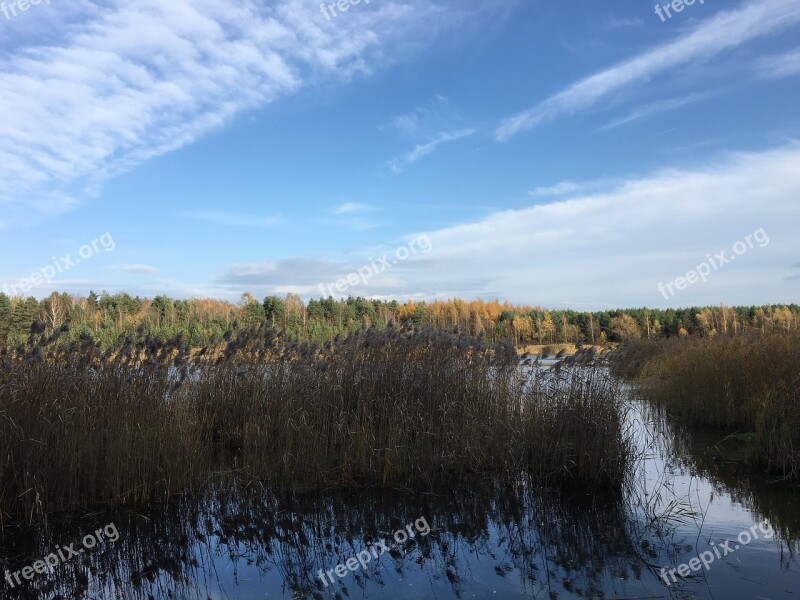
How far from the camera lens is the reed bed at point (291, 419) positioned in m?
5.39

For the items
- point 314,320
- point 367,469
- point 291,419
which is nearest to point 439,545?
point 367,469

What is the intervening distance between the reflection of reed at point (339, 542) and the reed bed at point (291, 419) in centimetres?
38

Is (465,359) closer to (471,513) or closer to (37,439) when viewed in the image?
(471,513)

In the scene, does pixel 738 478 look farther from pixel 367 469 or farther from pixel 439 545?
pixel 367 469

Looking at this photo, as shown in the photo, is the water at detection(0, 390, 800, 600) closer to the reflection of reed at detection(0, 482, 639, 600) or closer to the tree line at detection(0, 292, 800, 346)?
the reflection of reed at detection(0, 482, 639, 600)

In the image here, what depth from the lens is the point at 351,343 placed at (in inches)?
330

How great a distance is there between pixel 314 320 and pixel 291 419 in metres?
19.8

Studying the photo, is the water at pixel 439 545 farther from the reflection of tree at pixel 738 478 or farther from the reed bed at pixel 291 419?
the reed bed at pixel 291 419

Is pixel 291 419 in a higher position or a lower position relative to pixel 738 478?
higher

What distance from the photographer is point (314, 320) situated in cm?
2619

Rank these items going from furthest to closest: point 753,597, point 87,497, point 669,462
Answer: point 669,462, point 87,497, point 753,597

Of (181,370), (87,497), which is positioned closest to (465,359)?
(181,370)

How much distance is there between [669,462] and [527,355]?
7.79ft

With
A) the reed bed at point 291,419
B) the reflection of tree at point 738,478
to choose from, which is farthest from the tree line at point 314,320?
the reflection of tree at point 738,478
